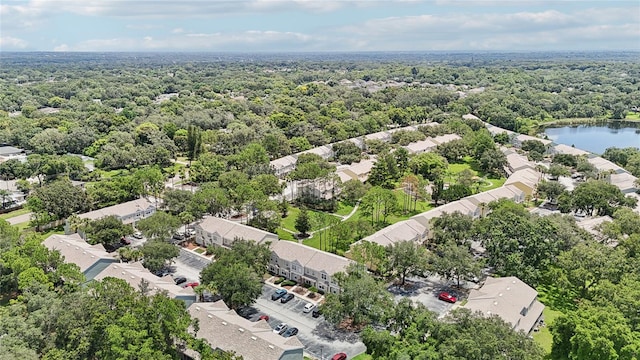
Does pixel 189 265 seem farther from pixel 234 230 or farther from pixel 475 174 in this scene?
pixel 475 174

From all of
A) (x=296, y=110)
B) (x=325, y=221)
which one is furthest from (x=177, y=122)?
(x=325, y=221)

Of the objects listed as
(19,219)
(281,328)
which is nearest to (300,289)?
(281,328)

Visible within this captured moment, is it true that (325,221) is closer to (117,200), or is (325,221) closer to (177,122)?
(117,200)

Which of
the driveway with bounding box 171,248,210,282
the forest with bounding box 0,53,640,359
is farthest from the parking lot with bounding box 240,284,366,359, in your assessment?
the driveway with bounding box 171,248,210,282

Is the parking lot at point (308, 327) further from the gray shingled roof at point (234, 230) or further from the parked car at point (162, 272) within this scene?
the parked car at point (162, 272)

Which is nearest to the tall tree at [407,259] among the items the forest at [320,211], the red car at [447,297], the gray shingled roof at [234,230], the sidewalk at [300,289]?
the forest at [320,211]
